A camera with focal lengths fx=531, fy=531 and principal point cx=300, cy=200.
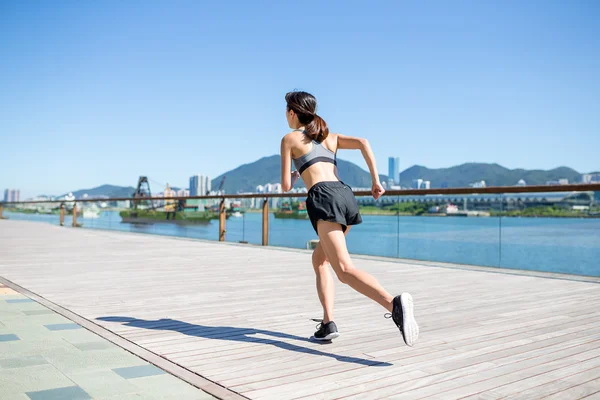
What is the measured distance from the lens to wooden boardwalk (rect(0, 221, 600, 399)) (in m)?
1.82

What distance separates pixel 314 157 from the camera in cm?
231

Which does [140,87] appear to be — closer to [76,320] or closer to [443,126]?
[76,320]

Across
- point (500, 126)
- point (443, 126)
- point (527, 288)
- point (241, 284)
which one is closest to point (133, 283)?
point (241, 284)

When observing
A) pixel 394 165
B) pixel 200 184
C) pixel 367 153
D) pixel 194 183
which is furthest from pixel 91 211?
pixel 394 165

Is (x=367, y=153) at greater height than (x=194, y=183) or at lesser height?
lesser

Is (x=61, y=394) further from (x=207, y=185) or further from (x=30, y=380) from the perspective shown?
(x=207, y=185)

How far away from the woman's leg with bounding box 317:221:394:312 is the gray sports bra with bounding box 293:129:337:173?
265mm

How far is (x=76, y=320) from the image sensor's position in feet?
9.13

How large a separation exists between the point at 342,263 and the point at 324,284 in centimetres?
26

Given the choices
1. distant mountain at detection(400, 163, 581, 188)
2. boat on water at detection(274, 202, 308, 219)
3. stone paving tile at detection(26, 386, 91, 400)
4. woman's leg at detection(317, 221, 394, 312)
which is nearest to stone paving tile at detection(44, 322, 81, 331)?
stone paving tile at detection(26, 386, 91, 400)

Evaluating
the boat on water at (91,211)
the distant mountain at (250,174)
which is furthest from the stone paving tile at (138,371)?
the distant mountain at (250,174)

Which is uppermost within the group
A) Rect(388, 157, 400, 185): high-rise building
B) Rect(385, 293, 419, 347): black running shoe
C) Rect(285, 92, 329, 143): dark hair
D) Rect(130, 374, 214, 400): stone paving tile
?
Rect(388, 157, 400, 185): high-rise building

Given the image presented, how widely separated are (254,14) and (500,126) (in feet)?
373

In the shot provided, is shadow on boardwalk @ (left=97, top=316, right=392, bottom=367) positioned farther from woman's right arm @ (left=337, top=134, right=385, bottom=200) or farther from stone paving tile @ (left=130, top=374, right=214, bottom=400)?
woman's right arm @ (left=337, top=134, right=385, bottom=200)
